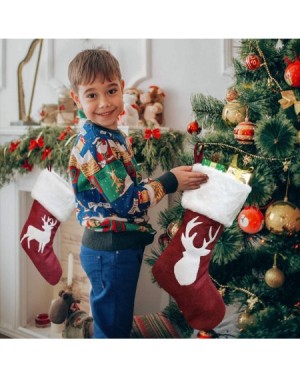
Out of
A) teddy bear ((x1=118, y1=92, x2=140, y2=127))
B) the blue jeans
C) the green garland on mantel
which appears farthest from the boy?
teddy bear ((x1=118, y1=92, x2=140, y2=127))

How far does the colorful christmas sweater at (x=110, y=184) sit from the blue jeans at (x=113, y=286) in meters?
0.06

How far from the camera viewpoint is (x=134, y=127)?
1250 millimetres

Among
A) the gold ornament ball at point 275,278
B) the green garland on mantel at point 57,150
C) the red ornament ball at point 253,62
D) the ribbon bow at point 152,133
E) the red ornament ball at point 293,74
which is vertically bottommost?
the gold ornament ball at point 275,278

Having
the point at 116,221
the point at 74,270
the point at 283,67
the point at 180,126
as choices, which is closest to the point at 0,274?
the point at 74,270

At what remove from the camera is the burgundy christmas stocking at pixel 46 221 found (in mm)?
1180

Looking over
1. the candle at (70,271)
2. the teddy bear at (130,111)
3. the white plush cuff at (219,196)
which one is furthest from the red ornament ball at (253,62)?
the candle at (70,271)

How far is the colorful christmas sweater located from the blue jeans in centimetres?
6

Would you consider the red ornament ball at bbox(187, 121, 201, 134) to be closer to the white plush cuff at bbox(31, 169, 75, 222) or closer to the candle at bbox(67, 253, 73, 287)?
the white plush cuff at bbox(31, 169, 75, 222)

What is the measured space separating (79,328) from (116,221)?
408mm

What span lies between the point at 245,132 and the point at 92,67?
14.3 inches

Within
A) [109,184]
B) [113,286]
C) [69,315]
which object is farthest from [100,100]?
[69,315]

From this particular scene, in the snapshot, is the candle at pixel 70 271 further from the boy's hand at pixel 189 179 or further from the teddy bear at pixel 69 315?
the boy's hand at pixel 189 179

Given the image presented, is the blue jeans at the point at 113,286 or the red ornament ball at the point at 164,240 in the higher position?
the red ornament ball at the point at 164,240
